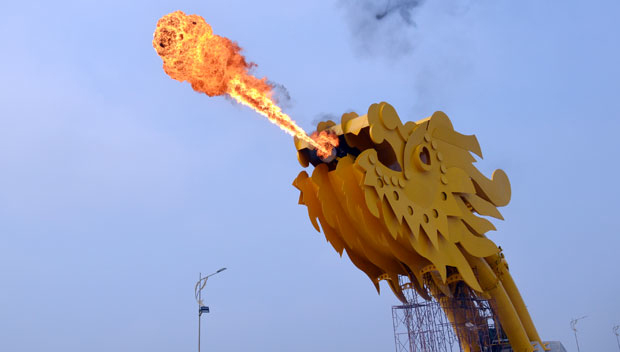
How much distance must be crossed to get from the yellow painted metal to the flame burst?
1.13 m

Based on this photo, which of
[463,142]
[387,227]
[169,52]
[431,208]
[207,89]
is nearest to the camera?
[169,52]

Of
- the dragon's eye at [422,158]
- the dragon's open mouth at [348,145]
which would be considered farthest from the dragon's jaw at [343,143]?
the dragon's eye at [422,158]

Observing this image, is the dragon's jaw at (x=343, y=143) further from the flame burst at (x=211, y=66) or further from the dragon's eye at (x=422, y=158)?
the dragon's eye at (x=422, y=158)

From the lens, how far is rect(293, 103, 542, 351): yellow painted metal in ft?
52.0

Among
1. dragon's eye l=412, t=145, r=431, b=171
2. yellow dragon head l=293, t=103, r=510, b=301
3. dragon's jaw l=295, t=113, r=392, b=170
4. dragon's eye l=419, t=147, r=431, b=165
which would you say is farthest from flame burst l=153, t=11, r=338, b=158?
dragon's eye l=419, t=147, r=431, b=165

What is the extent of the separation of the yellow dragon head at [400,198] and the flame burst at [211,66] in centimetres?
104

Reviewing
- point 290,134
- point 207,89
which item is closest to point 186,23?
point 207,89

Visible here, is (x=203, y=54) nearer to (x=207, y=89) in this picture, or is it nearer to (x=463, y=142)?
(x=207, y=89)

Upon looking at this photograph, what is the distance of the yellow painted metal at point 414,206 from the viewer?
15844mm

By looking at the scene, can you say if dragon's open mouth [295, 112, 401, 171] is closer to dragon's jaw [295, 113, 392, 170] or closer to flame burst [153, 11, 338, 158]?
dragon's jaw [295, 113, 392, 170]

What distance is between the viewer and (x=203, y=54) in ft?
45.4

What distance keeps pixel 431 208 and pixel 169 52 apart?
8.05 metres

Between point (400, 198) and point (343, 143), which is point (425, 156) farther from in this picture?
point (343, 143)

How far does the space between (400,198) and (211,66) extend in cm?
579
